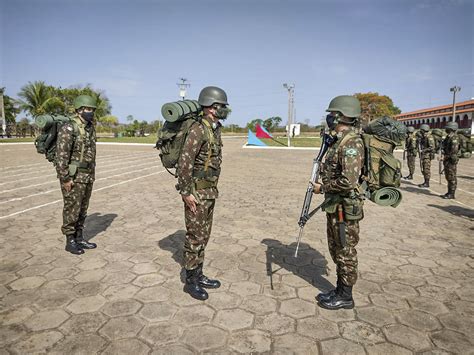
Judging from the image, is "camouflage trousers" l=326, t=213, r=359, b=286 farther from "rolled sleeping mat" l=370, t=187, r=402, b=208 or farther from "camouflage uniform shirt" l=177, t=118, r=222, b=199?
"camouflage uniform shirt" l=177, t=118, r=222, b=199

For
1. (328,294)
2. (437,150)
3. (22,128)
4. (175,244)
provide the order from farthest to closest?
1. (22,128)
2. (437,150)
3. (175,244)
4. (328,294)

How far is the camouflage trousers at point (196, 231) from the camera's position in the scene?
3.15 metres

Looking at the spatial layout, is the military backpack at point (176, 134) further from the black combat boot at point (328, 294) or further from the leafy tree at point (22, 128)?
the leafy tree at point (22, 128)

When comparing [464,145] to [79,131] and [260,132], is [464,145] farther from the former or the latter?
[260,132]

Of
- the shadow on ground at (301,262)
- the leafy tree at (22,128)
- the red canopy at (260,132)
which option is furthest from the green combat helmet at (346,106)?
the leafy tree at (22,128)

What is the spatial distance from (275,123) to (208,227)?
10407cm

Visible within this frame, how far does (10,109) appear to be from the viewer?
52.7 meters

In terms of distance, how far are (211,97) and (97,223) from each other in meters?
3.88

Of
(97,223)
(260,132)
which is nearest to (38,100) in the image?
(260,132)

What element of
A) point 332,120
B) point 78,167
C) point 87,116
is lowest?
point 78,167

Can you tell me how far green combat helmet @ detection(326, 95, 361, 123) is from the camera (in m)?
2.89

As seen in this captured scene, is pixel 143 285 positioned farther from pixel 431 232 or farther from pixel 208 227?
pixel 431 232

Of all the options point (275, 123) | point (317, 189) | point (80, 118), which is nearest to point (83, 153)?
point (80, 118)

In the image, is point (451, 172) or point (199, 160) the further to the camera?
point (451, 172)
